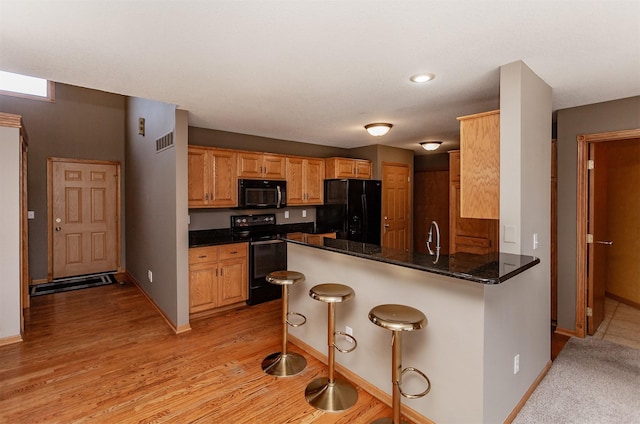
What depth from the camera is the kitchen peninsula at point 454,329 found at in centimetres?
183

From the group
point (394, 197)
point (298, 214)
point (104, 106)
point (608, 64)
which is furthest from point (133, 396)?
point (104, 106)

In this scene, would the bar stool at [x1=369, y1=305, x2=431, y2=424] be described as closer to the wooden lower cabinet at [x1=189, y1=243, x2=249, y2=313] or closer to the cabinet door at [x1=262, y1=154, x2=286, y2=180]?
the wooden lower cabinet at [x1=189, y1=243, x2=249, y2=313]

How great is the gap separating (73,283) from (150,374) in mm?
3786

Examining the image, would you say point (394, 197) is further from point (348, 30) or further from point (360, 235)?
point (348, 30)

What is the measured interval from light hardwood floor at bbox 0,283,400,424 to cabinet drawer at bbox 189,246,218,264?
2.35 feet

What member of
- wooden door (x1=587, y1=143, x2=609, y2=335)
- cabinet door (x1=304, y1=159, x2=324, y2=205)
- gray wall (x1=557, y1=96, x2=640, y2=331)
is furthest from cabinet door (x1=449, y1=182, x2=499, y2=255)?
cabinet door (x1=304, y1=159, x2=324, y2=205)

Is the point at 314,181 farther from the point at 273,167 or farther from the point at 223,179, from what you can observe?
the point at 223,179

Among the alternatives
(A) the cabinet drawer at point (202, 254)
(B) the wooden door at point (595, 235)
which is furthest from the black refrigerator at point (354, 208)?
(B) the wooden door at point (595, 235)

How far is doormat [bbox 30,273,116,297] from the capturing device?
4.96m

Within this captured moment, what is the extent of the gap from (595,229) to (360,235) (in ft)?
9.69

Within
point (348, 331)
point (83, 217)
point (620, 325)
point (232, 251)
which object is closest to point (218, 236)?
point (232, 251)

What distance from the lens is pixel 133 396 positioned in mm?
2379

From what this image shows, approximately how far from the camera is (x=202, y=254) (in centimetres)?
384

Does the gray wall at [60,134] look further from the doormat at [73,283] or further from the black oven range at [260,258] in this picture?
the black oven range at [260,258]
